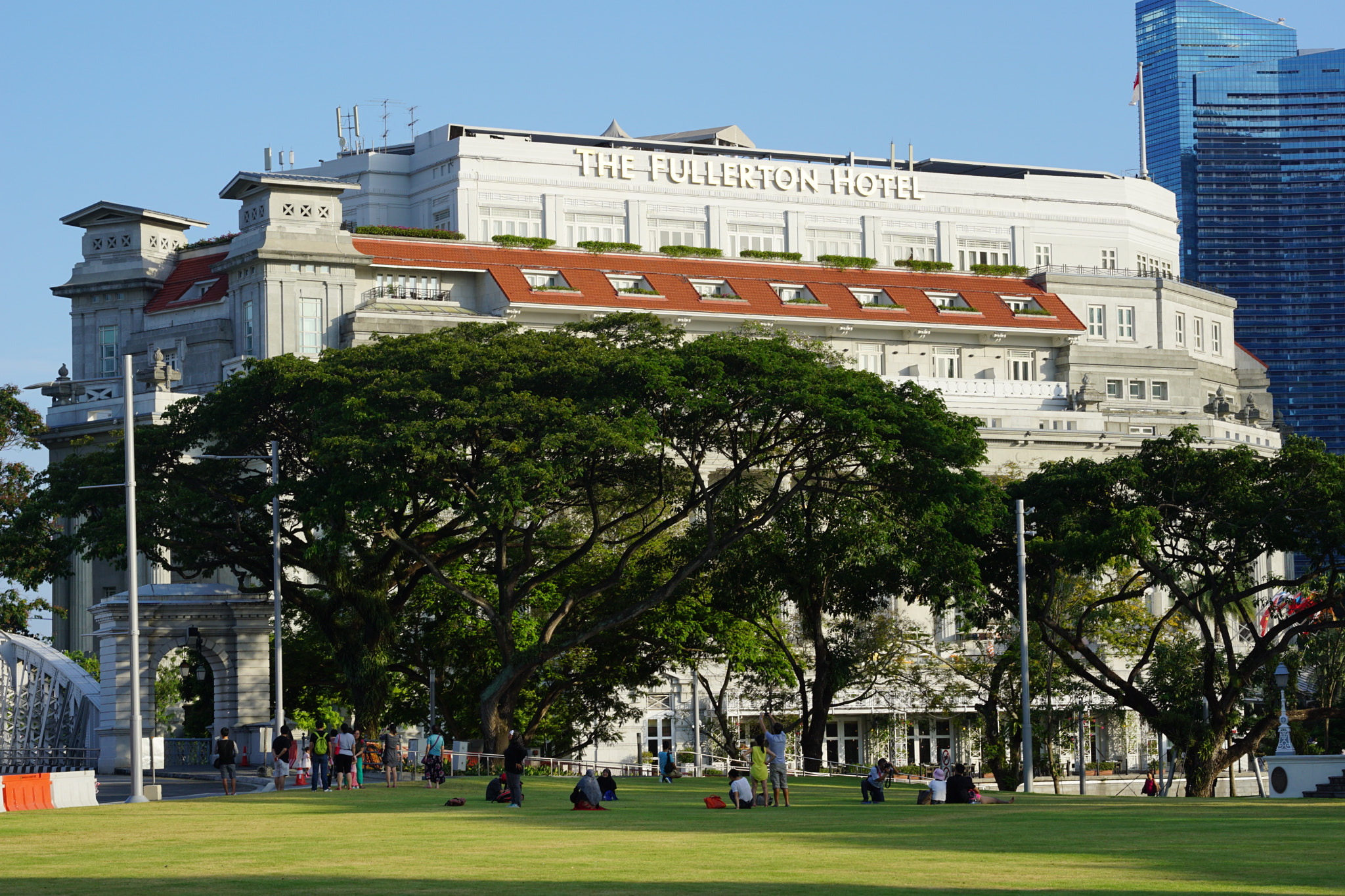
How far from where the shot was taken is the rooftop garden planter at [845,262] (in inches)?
4043

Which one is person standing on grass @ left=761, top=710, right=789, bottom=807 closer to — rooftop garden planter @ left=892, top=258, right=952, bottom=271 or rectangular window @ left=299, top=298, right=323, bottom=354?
→ rectangular window @ left=299, top=298, right=323, bottom=354

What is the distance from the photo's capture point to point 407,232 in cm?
9500

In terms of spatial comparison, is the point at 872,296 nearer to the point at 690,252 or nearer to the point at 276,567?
the point at 690,252

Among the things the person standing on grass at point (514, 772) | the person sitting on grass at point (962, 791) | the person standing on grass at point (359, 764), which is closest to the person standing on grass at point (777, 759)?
the person sitting on grass at point (962, 791)

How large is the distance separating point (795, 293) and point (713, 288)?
5.10 m

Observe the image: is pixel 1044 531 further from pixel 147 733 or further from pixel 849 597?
pixel 147 733

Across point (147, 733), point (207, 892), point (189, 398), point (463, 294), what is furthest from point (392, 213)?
point (207, 892)

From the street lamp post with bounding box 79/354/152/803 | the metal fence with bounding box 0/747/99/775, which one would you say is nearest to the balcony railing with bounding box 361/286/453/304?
the metal fence with bounding box 0/747/99/775

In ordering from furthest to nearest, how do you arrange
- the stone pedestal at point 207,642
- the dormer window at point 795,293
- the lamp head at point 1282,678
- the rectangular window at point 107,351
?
the dormer window at point 795,293 → the rectangular window at point 107,351 → the stone pedestal at point 207,642 → the lamp head at point 1282,678

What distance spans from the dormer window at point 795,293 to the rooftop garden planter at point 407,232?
17.8m

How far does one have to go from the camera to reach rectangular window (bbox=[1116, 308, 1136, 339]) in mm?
109625

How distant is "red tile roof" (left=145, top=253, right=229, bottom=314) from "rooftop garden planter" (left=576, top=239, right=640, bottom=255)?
62.8 feet

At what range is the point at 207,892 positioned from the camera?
20.2m

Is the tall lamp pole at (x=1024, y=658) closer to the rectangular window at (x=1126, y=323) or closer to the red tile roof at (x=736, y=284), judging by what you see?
the red tile roof at (x=736, y=284)
